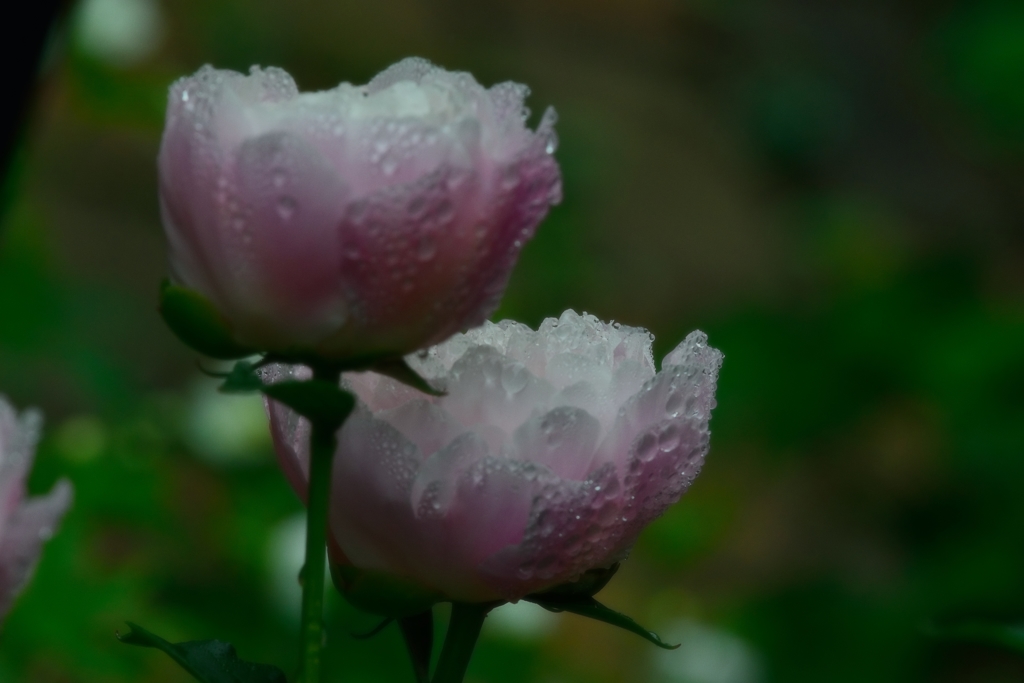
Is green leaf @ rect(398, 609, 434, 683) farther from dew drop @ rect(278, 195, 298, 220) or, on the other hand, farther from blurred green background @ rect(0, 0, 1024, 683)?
blurred green background @ rect(0, 0, 1024, 683)

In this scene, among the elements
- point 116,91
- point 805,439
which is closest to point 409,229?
point 116,91

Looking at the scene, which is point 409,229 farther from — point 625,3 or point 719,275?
point 625,3

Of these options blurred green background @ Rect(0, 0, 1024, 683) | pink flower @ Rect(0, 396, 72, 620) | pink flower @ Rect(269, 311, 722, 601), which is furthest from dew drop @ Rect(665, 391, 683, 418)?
blurred green background @ Rect(0, 0, 1024, 683)

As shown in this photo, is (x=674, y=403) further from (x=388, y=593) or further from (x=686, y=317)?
(x=686, y=317)

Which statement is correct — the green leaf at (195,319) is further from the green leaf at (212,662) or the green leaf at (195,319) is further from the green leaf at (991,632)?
the green leaf at (991,632)

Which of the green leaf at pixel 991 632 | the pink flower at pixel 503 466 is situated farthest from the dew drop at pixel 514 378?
the green leaf at pixel 991 632

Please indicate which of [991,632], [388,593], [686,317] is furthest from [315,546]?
[686,317]

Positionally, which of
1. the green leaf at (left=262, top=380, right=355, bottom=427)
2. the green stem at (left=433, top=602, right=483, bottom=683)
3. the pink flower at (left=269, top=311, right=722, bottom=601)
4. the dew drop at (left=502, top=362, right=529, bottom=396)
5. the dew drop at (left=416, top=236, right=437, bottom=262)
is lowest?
the green stem at (left=433, top=602, right=483, bottom=683)
